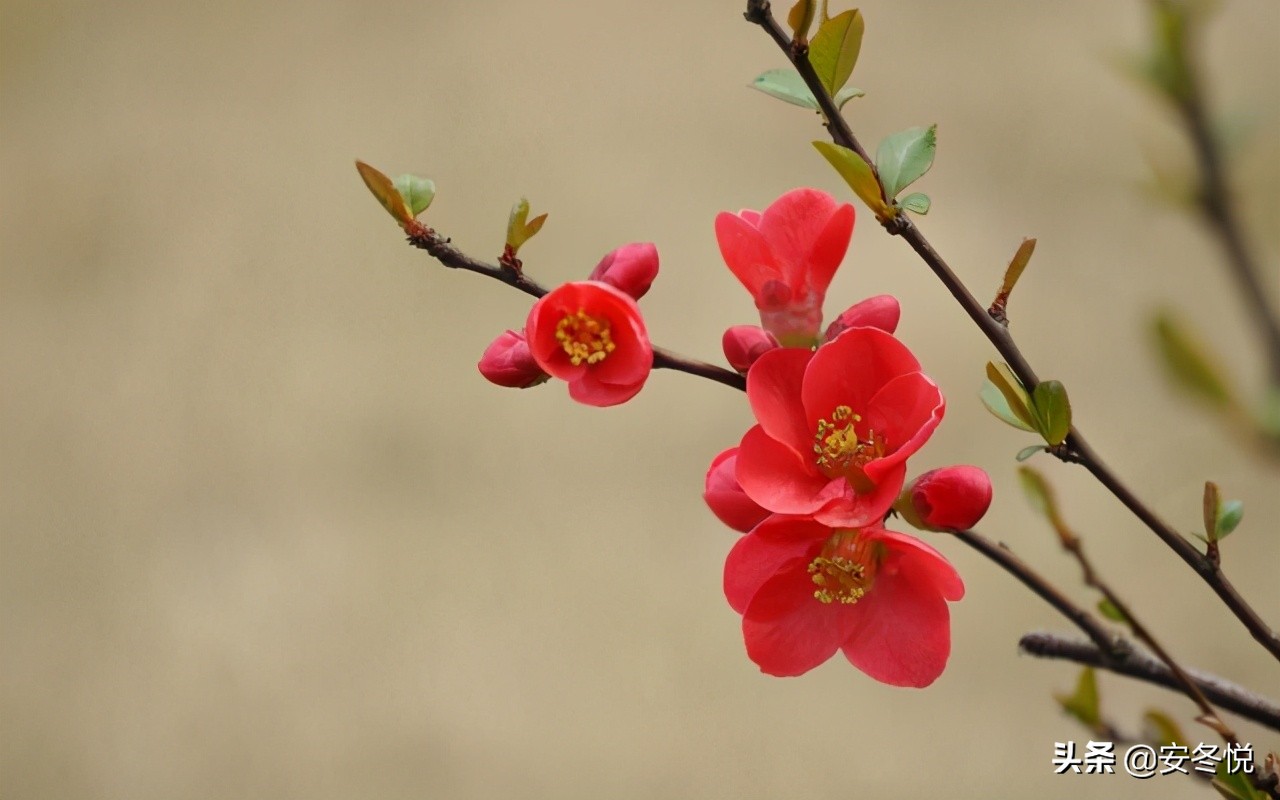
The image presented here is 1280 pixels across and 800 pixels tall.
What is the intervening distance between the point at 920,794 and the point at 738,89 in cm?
103

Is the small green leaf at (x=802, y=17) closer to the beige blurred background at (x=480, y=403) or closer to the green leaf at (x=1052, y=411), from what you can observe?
the green leaf at (x=1052, y=411)

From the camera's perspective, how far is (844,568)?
13.0 inches

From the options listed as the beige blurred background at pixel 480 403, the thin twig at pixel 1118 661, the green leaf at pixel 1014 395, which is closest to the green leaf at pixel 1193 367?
the thin twig at pixel 1118 661

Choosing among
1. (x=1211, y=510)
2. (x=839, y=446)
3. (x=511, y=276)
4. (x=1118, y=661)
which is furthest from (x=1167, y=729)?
(x=511, y=276)

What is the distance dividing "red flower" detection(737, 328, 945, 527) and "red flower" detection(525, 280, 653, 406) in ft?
0.12

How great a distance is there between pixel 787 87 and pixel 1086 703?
0.34 metres

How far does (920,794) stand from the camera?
136 centimetres

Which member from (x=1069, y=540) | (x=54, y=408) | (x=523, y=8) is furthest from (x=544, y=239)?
(x=1069, y=540)

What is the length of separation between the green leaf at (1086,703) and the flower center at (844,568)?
228mm

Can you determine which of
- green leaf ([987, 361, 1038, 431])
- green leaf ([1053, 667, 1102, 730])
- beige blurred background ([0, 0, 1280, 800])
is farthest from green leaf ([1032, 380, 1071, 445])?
beige blurred background ([0, 0, 1280, 800])

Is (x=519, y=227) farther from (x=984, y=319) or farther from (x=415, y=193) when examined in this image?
(x=984, y=319)

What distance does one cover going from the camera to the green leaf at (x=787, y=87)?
1.15 feet

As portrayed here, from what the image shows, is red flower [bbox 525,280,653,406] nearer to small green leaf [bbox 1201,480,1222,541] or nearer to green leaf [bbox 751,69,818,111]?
green leaf [bbox 751,69,818,111]

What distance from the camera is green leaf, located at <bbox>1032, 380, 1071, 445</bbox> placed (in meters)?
0.31
